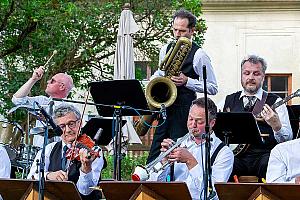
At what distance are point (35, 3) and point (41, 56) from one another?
1.20m

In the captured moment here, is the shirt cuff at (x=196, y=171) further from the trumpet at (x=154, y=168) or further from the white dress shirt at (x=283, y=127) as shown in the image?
the white dress shirt at (x=283, y=127)

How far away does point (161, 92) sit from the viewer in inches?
367

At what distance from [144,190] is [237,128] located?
6.00 ft

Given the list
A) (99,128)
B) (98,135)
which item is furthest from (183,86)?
(98,135)

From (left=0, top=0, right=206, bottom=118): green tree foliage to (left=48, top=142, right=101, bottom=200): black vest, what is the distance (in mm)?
7344

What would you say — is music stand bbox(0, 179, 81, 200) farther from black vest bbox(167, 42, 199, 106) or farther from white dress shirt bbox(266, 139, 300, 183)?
black vest bbox(167, 42, 199, 106)

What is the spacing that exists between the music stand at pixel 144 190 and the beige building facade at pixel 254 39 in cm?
1670

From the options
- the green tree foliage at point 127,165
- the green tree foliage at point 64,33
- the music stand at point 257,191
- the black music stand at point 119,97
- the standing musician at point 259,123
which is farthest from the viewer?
the green tree foliage at point 127,165

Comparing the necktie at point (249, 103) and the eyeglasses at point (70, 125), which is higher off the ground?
the necktie at point (249, 103)

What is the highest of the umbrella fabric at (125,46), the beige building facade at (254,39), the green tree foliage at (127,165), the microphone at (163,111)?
the beige building facade at (254,39)

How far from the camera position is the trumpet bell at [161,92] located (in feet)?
30.3

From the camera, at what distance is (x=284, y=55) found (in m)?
23.7

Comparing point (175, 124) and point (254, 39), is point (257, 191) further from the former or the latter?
point (254, 39)

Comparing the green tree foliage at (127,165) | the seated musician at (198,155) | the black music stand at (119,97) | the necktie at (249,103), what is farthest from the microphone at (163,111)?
the green tree foliage at (127,165)
